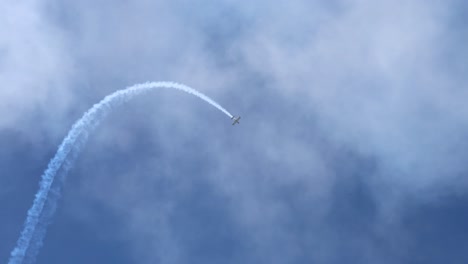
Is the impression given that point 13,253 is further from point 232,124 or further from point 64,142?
point 232,124

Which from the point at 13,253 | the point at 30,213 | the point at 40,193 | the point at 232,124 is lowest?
the point at 13,253

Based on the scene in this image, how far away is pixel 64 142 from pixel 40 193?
21016 millimetres

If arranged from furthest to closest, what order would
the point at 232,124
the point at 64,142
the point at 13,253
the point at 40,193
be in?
the point at 232,124, the point at 64,142, the point at 40,193, the point at 13,253

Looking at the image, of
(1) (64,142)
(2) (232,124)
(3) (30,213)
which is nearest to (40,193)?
(3) (30,213)

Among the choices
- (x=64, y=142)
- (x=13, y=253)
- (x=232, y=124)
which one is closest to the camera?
(x=13, y=253)

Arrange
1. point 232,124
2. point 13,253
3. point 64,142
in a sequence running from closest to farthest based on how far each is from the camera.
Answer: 1. point 13,253
2. point 64,142
3. point 232,124

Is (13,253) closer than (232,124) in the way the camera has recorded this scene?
Yes

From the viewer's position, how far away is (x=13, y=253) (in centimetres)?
9538

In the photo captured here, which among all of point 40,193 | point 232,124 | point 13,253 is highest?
point 232,124

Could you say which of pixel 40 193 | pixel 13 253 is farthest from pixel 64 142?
pixel 13 253

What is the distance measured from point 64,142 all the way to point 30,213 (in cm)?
2855

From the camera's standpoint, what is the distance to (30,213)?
327ft

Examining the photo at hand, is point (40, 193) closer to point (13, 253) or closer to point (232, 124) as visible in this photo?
point (13, 253)

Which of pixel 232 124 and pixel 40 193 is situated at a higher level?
pixel 232 124
